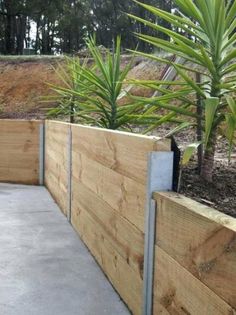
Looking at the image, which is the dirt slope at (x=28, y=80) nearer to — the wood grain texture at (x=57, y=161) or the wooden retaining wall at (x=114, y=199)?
the wood grain texture at (x=57, y=161)

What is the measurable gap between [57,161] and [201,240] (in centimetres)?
316

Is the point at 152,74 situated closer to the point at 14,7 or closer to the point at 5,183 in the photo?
the point at 5,183

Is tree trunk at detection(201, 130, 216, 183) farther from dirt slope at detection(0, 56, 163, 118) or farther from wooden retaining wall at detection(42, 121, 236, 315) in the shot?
dirt slope at detection(0, 56, 163, 118)

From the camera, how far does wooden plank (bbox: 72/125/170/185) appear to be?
1.72 meters

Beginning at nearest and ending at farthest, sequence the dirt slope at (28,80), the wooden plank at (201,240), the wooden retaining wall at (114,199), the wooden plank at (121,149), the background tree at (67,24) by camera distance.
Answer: the wooden plank at (201,240)
the wooden plank at (121,149)
the wooden retaining wall at (114,199)
the dirt slope at (28,80)
the background tree at (67,24)

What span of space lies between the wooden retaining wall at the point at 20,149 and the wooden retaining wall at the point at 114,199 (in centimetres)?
208

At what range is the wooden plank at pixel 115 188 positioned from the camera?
1.84m

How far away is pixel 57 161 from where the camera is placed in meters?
4.29

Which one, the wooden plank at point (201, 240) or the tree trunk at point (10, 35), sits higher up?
the tree trunk at point (10, 35)

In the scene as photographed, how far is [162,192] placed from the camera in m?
1.63

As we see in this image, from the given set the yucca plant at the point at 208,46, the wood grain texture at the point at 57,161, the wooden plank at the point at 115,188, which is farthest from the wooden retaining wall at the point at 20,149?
the yucca plant at the point at 208,46

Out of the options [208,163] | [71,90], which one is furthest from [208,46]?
[71,90]

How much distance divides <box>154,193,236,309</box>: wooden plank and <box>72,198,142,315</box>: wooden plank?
41cm

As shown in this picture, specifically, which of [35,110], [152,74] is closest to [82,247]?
[152,74]
